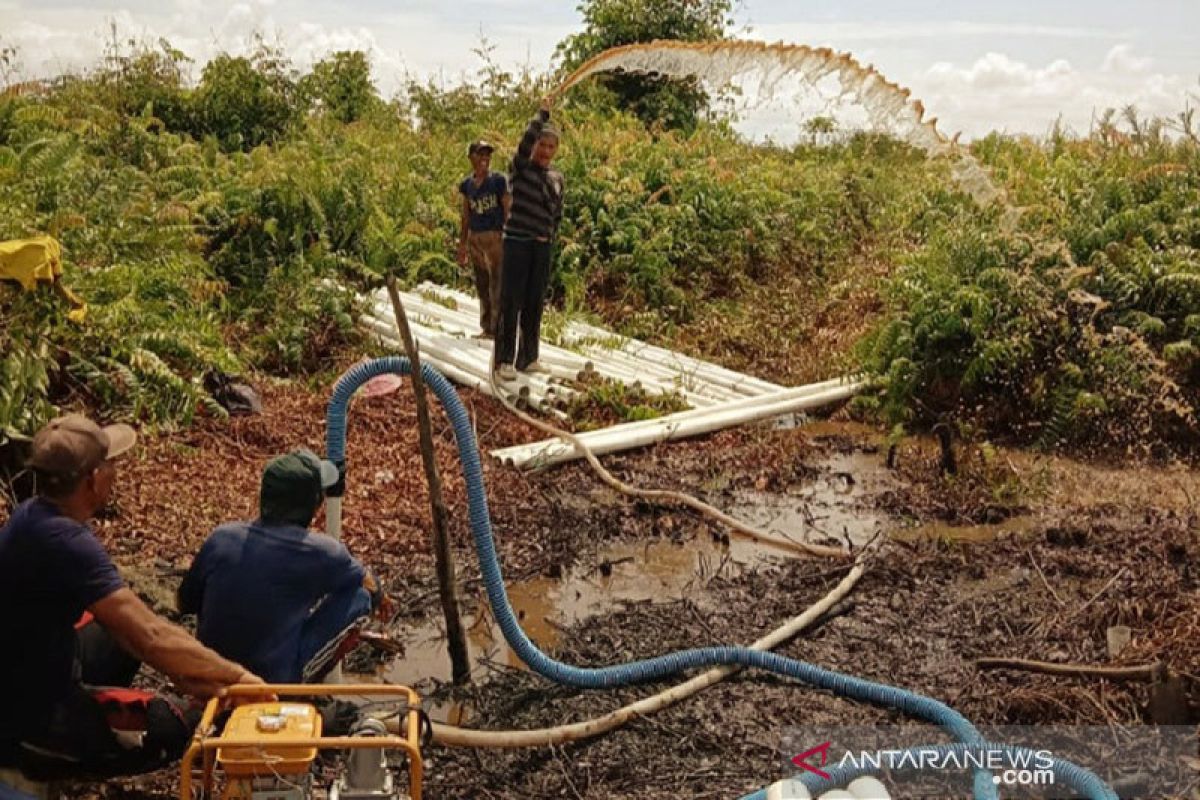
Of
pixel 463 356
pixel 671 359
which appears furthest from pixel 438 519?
pixel 671 359

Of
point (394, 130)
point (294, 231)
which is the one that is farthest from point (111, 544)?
point (394, 130)

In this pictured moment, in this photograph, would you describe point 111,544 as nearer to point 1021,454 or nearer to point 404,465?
point 404,465

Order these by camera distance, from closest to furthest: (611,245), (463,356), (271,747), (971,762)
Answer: (271,747) < (971,762) < (463,356) < (611,245)

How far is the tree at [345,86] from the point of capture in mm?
17656

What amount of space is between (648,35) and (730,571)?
12624 mm

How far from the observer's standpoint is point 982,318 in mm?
9070

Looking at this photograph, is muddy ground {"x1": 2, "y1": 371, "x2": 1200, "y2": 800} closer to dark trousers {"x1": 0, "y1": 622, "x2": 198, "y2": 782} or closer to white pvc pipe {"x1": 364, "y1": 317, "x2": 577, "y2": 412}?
white pvc pipe {"x1": 364, "y1": 317, "x2": 577, "y2": 412}

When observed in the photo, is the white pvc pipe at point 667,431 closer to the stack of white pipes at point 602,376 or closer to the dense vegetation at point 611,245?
the stack of white pipes at point 602,376

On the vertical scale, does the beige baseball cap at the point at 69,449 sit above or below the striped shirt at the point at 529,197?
below

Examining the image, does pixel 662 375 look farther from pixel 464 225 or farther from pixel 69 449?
pixel 69 449

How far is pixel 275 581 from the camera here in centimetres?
372

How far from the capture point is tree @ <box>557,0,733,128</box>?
16.9 m

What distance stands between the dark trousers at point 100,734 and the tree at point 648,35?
46.5ft

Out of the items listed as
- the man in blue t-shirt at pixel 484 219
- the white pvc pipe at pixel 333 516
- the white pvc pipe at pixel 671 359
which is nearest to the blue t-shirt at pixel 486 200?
the man in blue t-shirt at pixel 484 219
